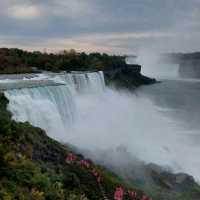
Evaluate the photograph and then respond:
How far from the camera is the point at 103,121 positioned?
96.4 feet

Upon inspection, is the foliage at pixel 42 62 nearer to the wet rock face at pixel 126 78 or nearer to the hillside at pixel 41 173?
the wet rock face at pixel 126 78

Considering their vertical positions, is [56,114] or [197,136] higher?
[56,114]

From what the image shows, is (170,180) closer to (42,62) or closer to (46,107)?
(46,107)

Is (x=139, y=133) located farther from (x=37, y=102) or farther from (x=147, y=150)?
(x=37, y=102)

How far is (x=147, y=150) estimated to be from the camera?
22.7 m

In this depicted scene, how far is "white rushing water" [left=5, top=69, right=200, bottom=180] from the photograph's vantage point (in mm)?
19172

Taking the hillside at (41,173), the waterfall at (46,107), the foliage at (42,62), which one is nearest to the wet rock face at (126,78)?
the foliage at (42,62)

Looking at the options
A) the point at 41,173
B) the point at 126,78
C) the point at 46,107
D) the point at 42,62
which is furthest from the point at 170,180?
the point at 126,78

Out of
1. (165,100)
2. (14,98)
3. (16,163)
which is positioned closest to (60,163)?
(16,163)

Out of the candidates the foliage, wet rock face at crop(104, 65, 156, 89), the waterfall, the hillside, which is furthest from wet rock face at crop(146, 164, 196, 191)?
wet rock face at crop(104, 65, 156, 89)

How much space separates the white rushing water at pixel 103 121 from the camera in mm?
19172

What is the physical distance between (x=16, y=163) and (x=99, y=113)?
2471cm

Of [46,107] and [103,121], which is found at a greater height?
[46,107]

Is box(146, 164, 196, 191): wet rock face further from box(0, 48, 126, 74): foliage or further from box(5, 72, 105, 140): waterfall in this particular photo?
box(0, 48, 126, 74): foliage
